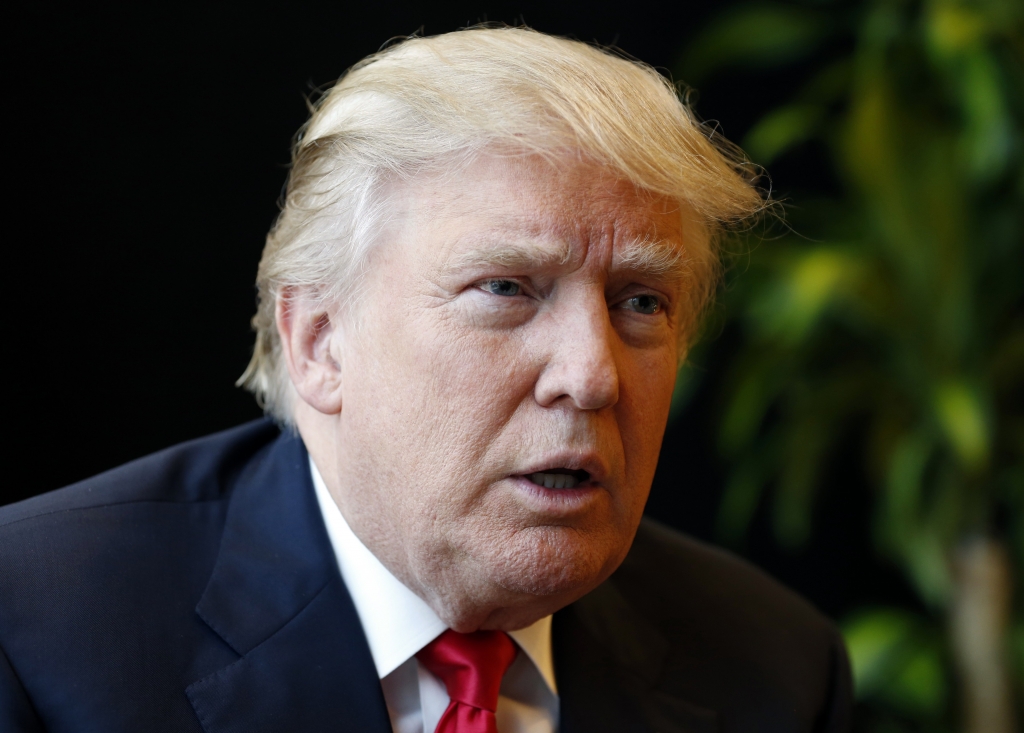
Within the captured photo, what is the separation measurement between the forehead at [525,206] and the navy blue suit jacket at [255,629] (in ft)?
1.41

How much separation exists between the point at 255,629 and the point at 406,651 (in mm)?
179

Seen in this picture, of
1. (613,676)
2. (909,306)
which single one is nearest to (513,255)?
(613,676)

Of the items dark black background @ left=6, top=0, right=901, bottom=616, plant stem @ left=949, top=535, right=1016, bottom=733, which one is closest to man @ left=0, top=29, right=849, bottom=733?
dark black background @ left=6, top=0, right=901, bottom=616

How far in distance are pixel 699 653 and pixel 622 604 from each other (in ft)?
0.42

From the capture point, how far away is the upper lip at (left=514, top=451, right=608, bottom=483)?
1138 mm

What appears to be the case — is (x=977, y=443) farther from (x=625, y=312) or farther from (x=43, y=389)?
(x=43, y=389)

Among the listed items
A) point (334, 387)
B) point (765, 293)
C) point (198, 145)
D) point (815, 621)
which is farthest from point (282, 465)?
point (765, 293)

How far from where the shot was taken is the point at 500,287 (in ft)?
3.81

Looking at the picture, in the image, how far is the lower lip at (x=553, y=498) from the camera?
45.2 inches

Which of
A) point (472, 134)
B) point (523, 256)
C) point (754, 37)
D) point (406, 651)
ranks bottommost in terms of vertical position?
point (406, 651)

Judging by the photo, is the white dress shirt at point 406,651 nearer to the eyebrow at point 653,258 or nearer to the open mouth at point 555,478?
the open mouth at point 555,478

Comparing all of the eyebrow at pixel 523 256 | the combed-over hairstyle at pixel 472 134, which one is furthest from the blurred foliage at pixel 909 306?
the eyebrow at pixel 523 256

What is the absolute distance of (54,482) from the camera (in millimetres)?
2098

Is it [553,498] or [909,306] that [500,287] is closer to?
[553,498]
